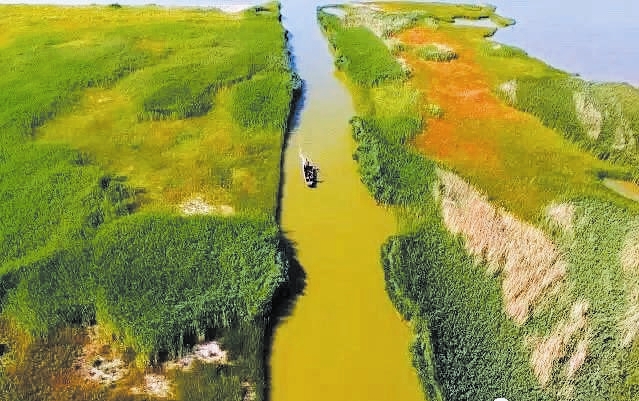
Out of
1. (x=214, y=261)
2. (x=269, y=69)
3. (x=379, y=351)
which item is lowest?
(x=379, y=351)

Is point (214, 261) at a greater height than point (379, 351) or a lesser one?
greater

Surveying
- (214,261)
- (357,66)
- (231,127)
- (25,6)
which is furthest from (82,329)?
(25,6)

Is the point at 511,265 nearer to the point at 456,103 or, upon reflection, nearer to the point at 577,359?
the point at 577,359

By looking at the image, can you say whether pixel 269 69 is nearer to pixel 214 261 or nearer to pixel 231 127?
pixel 231 127

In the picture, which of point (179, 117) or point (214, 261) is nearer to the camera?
point (214, 261)

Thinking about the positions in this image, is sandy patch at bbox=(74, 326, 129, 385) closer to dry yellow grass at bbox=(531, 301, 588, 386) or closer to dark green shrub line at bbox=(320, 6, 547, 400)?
dark green shrub line at bbox=(320, 6, 547, 400)

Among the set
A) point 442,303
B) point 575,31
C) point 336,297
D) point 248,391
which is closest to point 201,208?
point 336,297

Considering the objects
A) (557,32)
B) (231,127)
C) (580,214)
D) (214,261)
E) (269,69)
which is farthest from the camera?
(557,32)

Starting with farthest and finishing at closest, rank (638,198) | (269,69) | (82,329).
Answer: (269,69) → (638,198) → (82,329)
